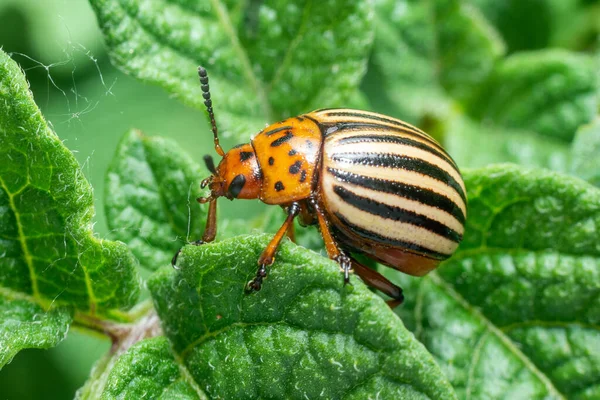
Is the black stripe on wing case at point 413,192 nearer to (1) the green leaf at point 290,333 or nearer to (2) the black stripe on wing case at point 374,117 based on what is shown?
(2) the black stripe on wing case at point 374,117

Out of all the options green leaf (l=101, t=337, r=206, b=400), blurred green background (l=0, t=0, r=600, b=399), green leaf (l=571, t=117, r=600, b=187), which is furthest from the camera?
blurred green background (l=0, t=0, r=600, b=399)

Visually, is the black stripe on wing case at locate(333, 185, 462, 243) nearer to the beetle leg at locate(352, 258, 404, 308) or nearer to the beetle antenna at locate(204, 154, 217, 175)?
the beetle leg at locate(352, 258, 404, 308)

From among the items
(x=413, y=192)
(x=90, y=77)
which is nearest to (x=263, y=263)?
(x=413, y=192)

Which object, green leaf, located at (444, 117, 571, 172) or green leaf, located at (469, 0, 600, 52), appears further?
green leaf, located at (469, 0, 600, 52)

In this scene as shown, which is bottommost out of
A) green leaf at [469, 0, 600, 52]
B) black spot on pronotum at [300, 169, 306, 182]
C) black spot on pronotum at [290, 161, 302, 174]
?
black spot on pronotum at [300, 169, 306, 182]

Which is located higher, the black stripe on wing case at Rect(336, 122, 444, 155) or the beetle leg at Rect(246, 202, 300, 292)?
the black stripe on wing case at Rect(336, 122, 444, 155)

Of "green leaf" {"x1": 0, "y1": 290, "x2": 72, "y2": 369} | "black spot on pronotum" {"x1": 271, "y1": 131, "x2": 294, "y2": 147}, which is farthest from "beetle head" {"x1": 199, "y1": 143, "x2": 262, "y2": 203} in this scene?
"green leaf" {"x1": 0, "y1": 290, "x2": 72, "y2": 369}

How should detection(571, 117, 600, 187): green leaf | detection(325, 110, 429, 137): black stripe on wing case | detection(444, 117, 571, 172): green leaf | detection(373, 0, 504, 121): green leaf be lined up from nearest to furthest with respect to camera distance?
1. detection(325, 110, 429, 137): black stripe on wing case
2. detection(571, 117, 600, 187): green leaf
3. detection(444, 117, 571, 172): green leaf
4. detection(373, 0, 504, 121): green leaf

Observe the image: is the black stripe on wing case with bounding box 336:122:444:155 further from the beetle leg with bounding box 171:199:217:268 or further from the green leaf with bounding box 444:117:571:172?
the green leaf with bounding box 444:117:571:172
